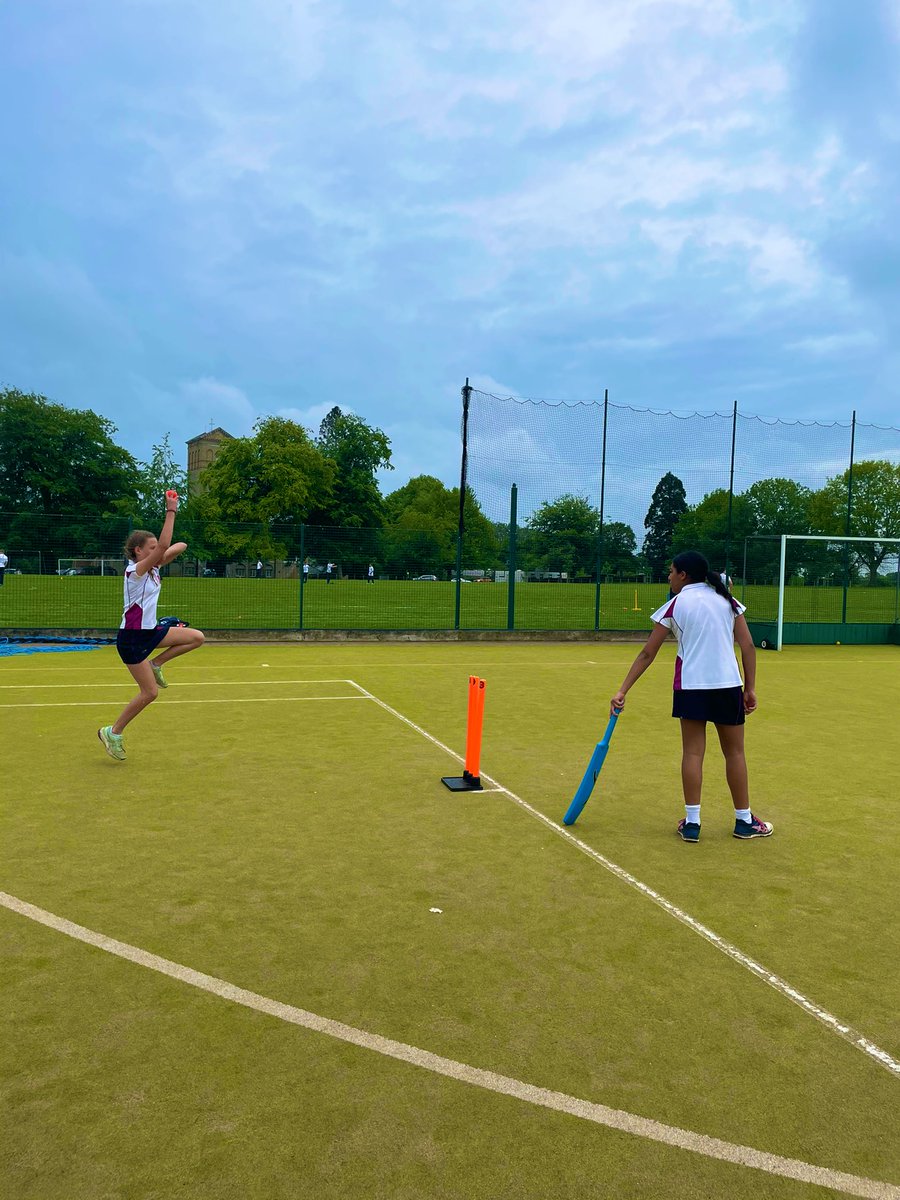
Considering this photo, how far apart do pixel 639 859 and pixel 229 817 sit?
2652 millimetres

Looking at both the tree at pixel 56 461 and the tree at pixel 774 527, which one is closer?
the tree at pixel 774 527

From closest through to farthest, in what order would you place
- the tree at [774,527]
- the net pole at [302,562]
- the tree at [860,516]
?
the net pole at [302,562] → the tree at [774,527] → the tree at [860,516]

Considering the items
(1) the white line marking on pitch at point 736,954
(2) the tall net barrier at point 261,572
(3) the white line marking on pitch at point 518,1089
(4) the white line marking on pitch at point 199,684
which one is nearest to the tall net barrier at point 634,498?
(2) the tall net barrier at point 261,572

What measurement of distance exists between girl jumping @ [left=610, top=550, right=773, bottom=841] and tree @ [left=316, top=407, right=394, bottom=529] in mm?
67676

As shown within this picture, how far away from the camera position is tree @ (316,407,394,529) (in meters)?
73.1

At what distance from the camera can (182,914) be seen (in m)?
4.27

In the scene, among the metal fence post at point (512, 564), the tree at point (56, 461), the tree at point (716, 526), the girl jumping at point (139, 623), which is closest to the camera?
the girl jumping at point (139, 623)

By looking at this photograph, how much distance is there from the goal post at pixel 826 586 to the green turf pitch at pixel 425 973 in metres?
12.9

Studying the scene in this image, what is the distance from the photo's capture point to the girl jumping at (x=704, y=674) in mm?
5289

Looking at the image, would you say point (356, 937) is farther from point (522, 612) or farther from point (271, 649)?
point (522, 612)

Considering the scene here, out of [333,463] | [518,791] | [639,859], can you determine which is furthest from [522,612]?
[333,463]

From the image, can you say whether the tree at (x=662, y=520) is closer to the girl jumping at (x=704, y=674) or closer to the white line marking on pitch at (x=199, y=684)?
the white line marking on pitch at (x=199, y=684)

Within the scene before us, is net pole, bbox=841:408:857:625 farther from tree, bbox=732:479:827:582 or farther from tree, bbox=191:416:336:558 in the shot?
tree, bbox=191:416:336:558

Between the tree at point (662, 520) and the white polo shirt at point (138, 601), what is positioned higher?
the tree at point (662, 520)
